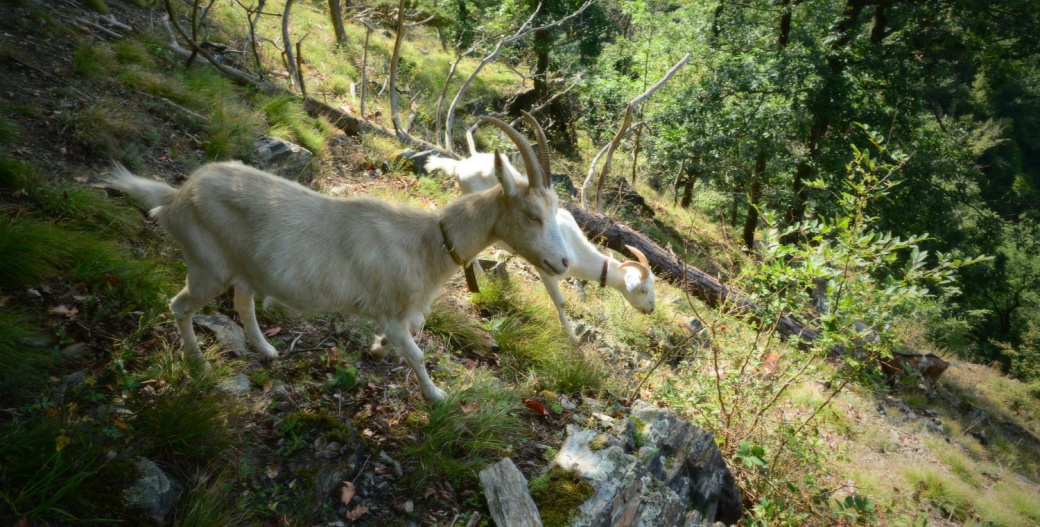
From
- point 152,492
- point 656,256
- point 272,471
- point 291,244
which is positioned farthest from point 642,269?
point 152,492

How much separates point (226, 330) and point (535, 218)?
8.50 ft

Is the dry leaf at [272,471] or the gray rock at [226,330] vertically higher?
the gray rock at [226,330]

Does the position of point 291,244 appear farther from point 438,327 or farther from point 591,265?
point 591,265

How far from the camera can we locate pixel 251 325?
4004mm

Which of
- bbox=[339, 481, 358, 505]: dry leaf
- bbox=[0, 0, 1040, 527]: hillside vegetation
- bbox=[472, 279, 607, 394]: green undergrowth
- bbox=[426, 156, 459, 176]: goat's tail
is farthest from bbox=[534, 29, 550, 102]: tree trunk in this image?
bbox=[339, 481, 358, 505]: dry leaf

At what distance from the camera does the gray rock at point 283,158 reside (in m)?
6.75

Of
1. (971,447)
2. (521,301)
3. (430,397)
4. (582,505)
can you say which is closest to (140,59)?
(521,301)

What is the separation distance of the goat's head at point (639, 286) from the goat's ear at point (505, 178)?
3.29 meters

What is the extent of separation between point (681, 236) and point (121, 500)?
18.3m

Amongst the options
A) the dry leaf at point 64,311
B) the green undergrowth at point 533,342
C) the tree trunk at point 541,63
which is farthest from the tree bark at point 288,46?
the tree trunk at point 541,63

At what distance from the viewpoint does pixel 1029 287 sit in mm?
25469

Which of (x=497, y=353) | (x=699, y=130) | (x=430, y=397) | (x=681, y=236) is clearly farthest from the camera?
(x=681, y=236)

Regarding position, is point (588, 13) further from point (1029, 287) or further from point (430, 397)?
point (1029, 287)

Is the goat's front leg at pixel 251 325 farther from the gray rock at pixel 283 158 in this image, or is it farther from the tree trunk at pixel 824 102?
the tree trunk at pixel 824 102
